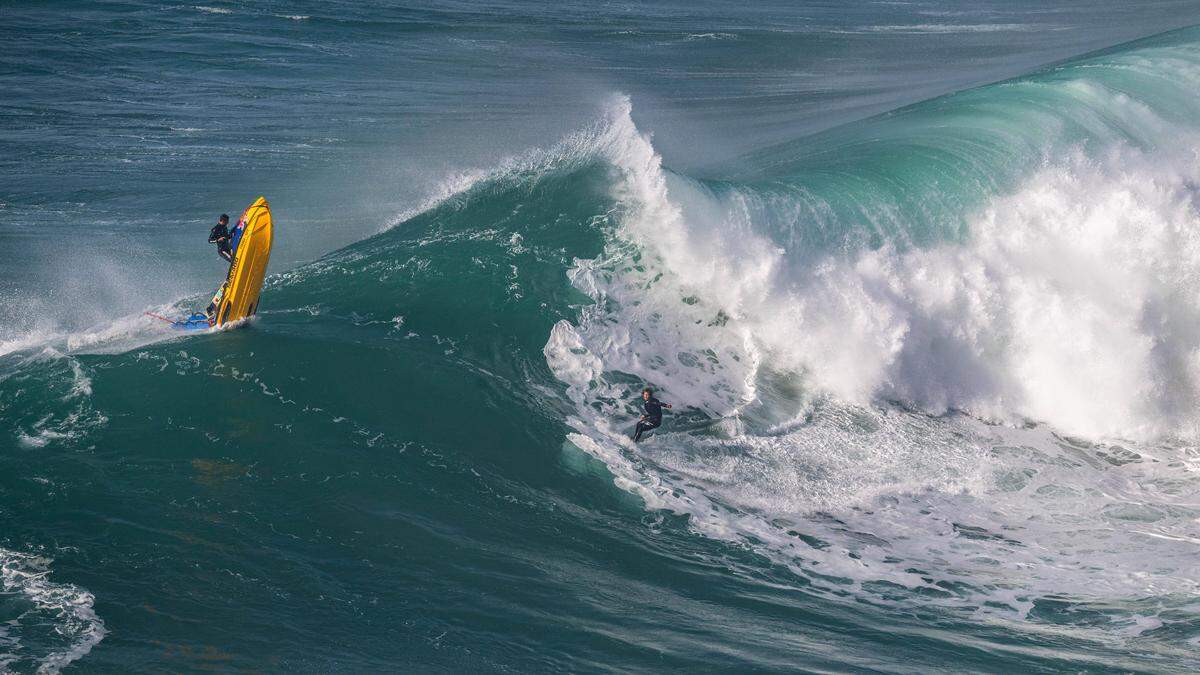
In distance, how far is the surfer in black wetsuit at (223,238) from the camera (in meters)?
16.3

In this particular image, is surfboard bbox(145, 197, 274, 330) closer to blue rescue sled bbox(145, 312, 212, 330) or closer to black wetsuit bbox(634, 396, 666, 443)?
blue rescue sled bbox(145, 312, 212, 330)

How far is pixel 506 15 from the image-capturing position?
40.9 meters

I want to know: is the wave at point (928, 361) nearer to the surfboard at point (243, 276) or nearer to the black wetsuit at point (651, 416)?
the black wetsuit at point (651, 416)

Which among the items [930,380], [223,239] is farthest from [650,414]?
[223,239]

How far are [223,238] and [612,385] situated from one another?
6225 millimetres

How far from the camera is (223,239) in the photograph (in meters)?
16.4

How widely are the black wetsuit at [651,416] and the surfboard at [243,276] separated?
6021 millimetres

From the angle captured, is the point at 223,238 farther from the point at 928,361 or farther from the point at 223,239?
the point at 928,361

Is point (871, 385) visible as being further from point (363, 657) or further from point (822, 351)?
point (363, 657)

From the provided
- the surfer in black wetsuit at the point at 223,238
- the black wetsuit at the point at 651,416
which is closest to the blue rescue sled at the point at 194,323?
the surfer in black wetsuit at the point at 223,238

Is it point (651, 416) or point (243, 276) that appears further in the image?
point (243, 276)

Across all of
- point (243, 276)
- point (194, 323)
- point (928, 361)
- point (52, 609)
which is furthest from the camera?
point (928, 361)

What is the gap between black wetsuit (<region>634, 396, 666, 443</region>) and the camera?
14.0 meters

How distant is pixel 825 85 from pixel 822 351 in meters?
17.6
